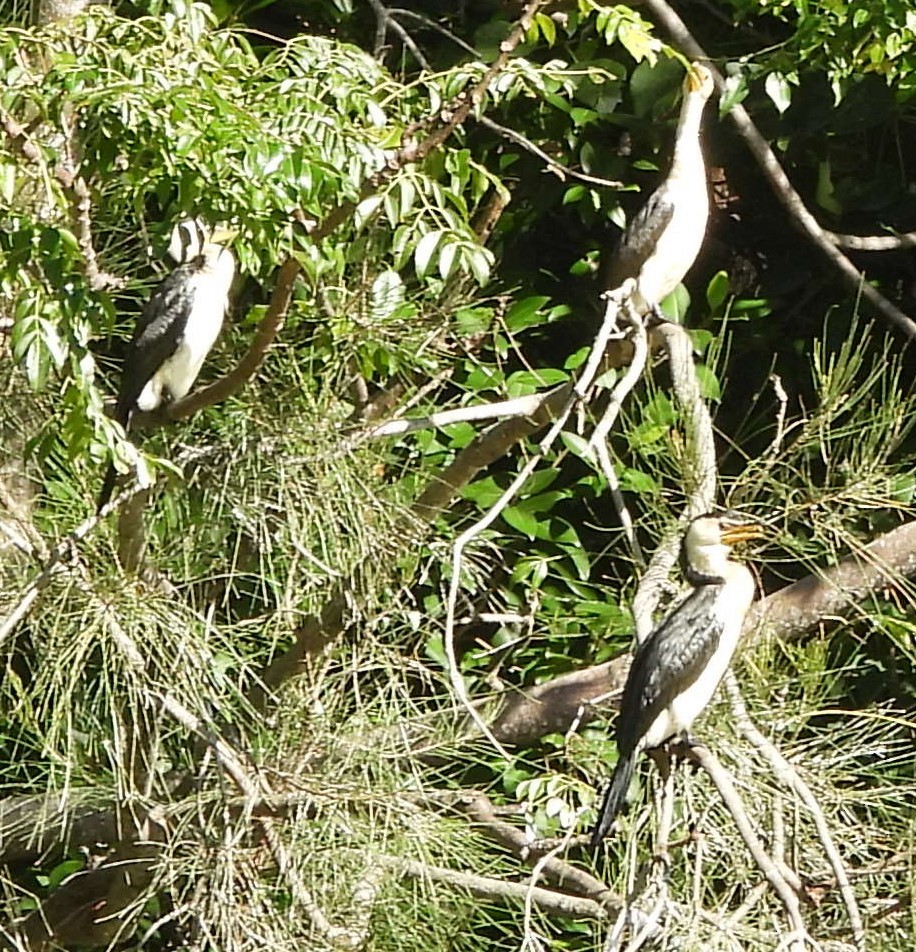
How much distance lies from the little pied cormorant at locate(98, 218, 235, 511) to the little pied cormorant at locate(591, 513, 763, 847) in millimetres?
628

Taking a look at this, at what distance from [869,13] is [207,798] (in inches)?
44.7

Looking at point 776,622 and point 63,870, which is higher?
point 776,622

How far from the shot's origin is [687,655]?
1781mm

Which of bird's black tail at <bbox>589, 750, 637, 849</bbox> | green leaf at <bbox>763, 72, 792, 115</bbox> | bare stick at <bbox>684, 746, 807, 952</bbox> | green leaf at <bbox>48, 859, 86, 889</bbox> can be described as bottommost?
green leaf at <bbox>48, 859, 86, 889</bbox>

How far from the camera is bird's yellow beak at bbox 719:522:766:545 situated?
6.01 feet

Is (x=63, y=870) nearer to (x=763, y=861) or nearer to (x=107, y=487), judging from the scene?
(x=107, y=487)

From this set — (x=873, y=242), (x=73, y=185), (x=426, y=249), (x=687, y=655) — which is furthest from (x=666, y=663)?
(x=873, y=242)

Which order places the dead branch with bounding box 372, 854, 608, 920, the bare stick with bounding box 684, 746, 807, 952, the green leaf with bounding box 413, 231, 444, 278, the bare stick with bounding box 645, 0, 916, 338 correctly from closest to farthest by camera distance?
the bare stick with bounding box 684, 746, 807, 952
the green leaf with bounding box 413, 231, 444, 278
the dead branch with bounding box 372, 854, 608, 920
the bare stick with bounding box 645, 0, 916, 338

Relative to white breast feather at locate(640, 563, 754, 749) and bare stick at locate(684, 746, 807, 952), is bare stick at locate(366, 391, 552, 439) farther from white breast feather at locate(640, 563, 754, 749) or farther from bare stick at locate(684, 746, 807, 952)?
bare stick at locate(684, 746, 807, 952)

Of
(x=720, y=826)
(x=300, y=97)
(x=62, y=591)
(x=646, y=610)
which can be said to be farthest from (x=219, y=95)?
(x=720, y=826)

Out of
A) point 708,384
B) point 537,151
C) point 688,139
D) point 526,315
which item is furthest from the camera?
point 526,315

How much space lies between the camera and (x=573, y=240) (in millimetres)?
→ 2605

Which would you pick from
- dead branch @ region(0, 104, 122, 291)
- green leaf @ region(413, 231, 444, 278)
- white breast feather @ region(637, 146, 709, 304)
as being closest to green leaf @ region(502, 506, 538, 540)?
white breast feather @ region(637, 146, 709, 304)

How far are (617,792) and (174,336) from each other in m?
0.73
